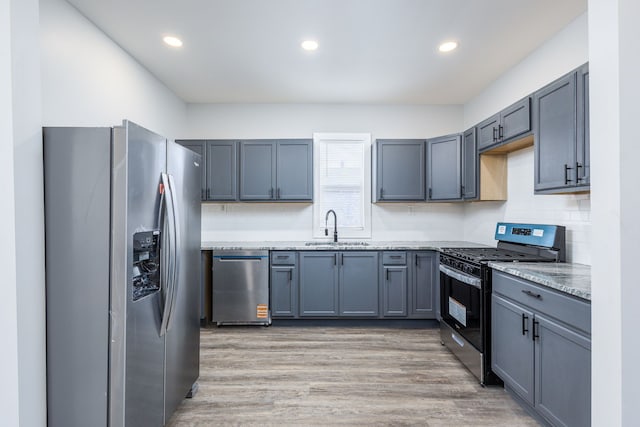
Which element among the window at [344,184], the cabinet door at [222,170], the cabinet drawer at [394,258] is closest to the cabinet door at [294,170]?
the window at [344,184]

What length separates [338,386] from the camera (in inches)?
93.6

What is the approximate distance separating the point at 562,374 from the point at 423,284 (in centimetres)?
193

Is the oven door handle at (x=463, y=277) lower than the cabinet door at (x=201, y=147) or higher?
lower

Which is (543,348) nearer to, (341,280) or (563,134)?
(563,134)

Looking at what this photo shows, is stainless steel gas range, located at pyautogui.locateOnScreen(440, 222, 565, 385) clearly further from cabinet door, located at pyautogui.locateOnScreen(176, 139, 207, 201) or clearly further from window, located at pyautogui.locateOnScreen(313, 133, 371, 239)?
cabinet door, located at pyautogui.locateOnScreen(176, 139, 207, 201)

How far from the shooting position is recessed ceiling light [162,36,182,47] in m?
2.59

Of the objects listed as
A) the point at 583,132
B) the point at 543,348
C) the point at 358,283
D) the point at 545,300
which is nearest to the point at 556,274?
the point at 545,300

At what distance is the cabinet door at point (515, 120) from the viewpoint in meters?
2.46

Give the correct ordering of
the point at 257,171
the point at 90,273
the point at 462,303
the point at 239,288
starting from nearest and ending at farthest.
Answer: the point at 90,273
the point at 462,303
the point at 239,288
the point at 257,171

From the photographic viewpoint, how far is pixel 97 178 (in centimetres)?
146
